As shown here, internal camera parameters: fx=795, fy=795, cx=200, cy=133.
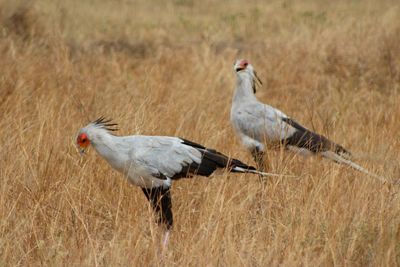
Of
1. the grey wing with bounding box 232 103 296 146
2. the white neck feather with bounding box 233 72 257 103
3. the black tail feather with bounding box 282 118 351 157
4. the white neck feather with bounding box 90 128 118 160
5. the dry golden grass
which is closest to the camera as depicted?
the dry golden grass

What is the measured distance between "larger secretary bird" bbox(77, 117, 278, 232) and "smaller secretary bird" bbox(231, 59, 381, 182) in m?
0.89

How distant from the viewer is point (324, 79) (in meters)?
8.62

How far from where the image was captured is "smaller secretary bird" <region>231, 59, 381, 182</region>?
5070 mm

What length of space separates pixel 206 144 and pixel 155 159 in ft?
4.09

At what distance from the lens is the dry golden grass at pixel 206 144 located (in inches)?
135

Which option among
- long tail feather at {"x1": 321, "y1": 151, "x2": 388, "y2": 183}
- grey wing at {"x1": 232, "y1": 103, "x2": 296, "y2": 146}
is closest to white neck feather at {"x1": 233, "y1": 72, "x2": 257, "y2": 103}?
grey wing at {"x1": 232, "y1": 103, "x2": 296, "y2": 146}

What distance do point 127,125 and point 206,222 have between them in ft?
5.80

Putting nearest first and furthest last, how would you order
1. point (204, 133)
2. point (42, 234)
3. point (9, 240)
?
point (9, 240), point (42, 234), point (204, 133)

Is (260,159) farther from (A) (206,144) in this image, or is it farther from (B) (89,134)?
(B) (89,134)

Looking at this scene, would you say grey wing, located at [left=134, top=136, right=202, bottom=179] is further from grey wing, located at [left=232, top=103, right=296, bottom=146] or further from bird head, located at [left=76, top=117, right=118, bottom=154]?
grey wing, located at [left=232, top=103, right=296, bottom=146]

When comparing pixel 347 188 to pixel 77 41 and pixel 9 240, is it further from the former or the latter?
pixel 77 41

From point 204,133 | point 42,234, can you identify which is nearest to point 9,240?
point 42,234

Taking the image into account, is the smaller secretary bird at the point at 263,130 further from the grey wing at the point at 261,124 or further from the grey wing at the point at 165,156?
the grey wing at the point at 165,156

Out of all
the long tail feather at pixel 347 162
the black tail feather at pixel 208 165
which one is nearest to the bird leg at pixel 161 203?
the black tail feather at pixel 208 165
